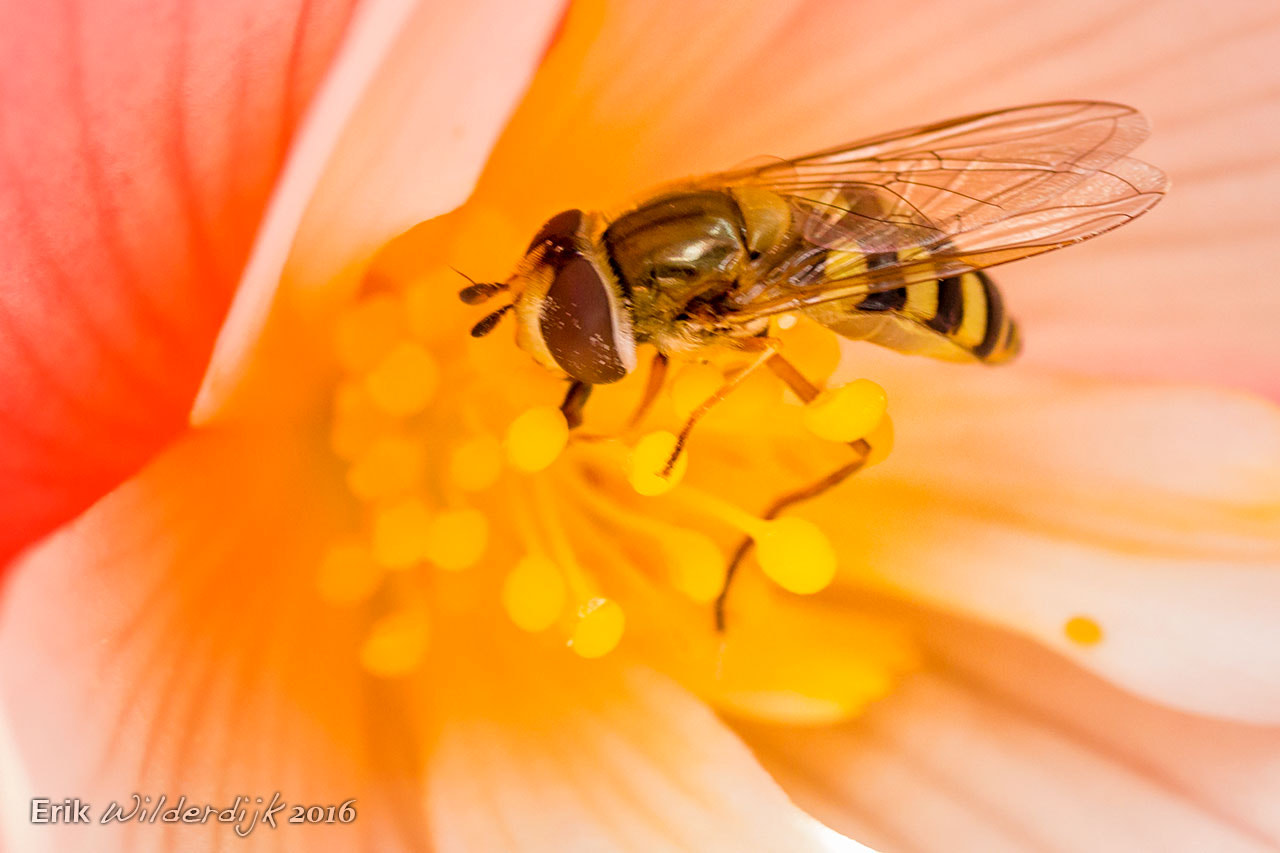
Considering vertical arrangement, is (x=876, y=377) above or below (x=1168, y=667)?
above

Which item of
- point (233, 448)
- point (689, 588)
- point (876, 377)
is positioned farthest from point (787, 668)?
point (233, 448)

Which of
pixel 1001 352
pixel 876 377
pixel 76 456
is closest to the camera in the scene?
pixel 76 456

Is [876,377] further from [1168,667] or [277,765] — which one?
[277,765]

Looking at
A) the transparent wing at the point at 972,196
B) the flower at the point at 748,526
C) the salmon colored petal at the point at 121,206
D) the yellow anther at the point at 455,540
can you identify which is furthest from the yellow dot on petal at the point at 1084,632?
the salmon colored petal at the point at 121,206

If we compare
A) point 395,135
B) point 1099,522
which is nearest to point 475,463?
point 395,135

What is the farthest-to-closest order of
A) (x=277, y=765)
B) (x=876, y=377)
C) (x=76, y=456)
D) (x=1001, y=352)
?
(x=876, y=377) < (x=1001, y=352) < (x=277, y=765) < (x=76, y=456)
